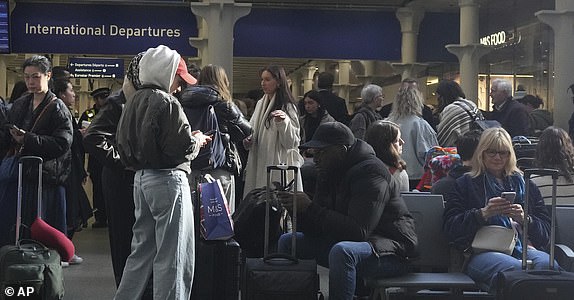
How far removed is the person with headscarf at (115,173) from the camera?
5629mm

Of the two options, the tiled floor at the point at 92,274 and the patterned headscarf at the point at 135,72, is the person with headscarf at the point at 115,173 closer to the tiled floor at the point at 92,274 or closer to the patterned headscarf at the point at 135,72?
the patterned headscarf at the point at 135,72

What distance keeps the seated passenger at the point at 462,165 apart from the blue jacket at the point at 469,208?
40 cm

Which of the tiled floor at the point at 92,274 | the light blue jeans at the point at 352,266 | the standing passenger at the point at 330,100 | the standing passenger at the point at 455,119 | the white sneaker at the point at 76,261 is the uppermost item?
the standing passenger at the point at 330,100

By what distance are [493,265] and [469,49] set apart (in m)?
11.2

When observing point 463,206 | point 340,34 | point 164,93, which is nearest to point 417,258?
point 463,206

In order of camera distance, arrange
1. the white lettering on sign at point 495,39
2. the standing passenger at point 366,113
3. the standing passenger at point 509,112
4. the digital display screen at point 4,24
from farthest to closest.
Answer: the white lettering on sign at point 495,39 < the digital display screen at point 4,24 < the standing passenger at point 509,112 < the standing passenger at point 366,113

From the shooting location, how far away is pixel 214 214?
5.46 metres

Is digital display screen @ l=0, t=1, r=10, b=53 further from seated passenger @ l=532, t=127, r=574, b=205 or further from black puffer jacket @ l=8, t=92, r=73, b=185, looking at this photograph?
seated passenger @ l=532, t=127, r=574, b=205

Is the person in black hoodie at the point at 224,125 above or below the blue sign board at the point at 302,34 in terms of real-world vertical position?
below

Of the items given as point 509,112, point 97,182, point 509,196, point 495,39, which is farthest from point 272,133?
point 495,39

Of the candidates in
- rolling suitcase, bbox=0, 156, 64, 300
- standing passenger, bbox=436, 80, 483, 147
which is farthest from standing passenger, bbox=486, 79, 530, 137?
rolling suitcase, bbox=0, 156, 64, 300

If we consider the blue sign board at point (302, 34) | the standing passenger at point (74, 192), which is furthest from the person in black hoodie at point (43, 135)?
the blue sign board at point (302, 34)

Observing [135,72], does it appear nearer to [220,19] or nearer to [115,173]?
[115,173]

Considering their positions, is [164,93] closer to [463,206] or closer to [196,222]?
[196,222]
